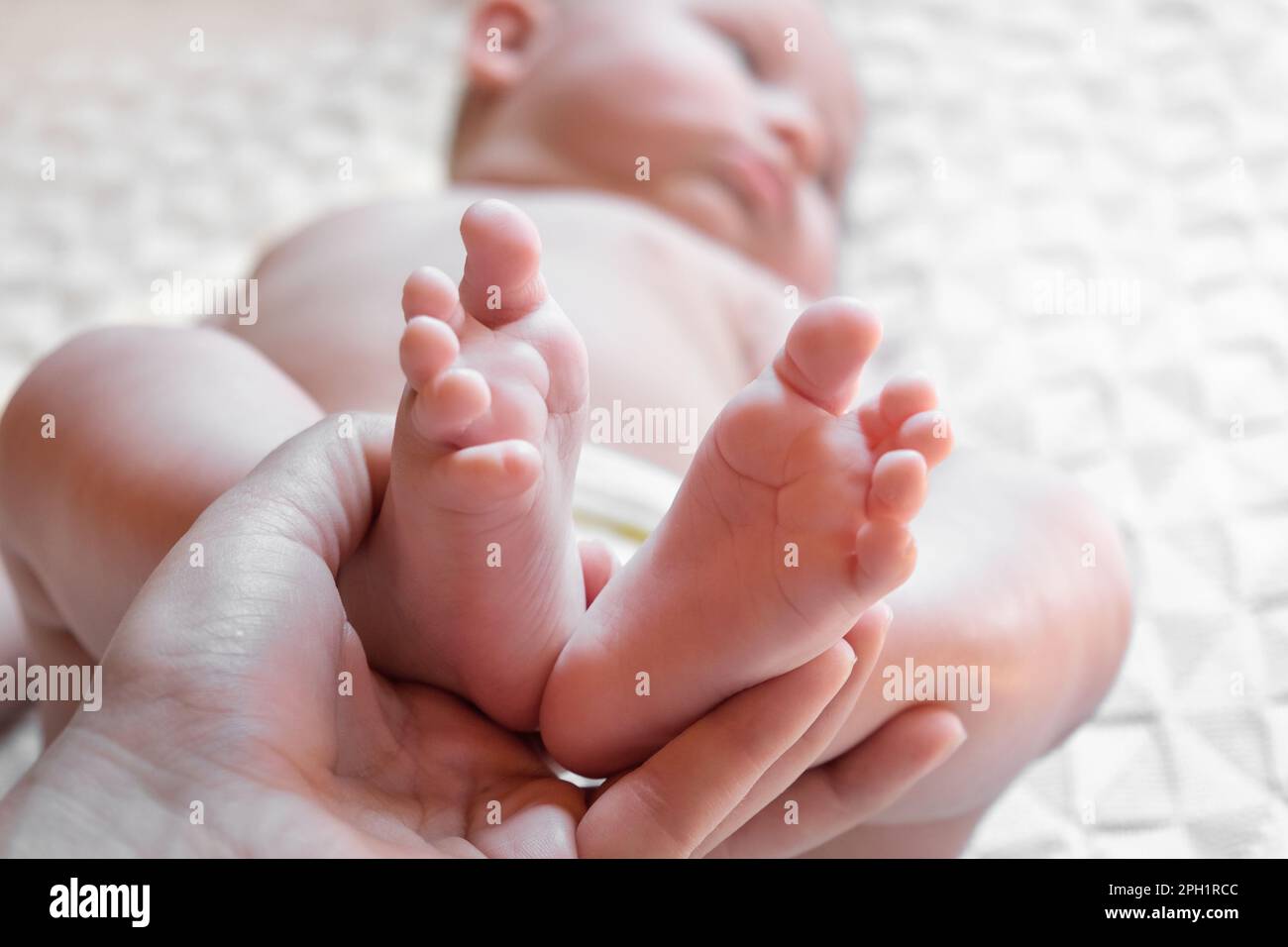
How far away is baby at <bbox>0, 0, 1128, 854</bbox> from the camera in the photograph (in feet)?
2.20

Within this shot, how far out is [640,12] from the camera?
155 cm

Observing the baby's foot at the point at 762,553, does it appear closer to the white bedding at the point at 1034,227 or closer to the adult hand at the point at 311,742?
the adult hand at the point at 311,742

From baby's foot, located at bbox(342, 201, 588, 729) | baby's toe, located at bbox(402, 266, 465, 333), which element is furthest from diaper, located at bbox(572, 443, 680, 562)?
baby's toe, located at bbox(402, 266, 465, 333)

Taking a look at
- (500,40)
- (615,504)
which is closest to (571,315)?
(615,504)

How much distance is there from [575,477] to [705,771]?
0.20 m

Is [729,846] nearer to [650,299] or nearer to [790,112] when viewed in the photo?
[650,299]

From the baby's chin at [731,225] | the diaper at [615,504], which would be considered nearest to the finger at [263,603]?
the diaper at [615,504]

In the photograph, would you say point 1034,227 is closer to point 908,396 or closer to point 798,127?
point 798,127

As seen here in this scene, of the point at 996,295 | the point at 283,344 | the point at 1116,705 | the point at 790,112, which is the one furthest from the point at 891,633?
the point at 790,112

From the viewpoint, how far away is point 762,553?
70 cm

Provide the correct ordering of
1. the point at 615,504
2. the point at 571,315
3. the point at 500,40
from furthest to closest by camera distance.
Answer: the point at 500,40, the point at 571,315, the point at 615,504

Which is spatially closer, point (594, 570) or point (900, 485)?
point (900, 485)

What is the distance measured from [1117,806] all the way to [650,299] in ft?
2.02

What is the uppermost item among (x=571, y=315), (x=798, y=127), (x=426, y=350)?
(x=798, y=127)
